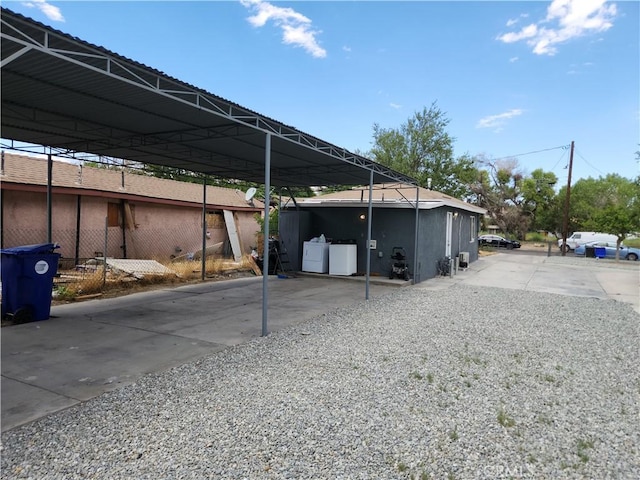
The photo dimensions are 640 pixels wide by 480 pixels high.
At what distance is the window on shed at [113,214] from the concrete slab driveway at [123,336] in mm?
5240

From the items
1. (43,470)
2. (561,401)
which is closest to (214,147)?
(43,470)

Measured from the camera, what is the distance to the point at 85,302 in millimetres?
7539

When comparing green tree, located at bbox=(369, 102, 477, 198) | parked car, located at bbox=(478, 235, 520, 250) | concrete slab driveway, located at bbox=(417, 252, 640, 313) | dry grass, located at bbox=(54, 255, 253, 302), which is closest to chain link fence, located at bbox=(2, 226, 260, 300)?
dry grass, located at bbox=(54, 255, 253, 302)

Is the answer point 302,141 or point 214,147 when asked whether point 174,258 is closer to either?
point 214,147

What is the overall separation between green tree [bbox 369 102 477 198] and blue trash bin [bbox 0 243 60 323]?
2655 centimetres

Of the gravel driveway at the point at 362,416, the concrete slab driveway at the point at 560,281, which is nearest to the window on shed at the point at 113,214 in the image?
the gravel driveway at the point at 362,416

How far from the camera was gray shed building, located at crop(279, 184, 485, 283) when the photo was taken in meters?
11.4

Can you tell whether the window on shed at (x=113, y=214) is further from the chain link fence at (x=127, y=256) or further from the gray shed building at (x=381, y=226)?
the gray shed building at (x=381, y=226)

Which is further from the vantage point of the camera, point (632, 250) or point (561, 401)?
point (632, 250)

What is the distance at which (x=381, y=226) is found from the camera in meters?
11.8

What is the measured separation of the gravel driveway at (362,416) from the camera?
8.18 feet

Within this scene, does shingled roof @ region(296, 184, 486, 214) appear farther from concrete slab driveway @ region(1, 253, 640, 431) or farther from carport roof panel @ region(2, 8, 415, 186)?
concrete slab driveway @ region(1, 253, 640, 431)

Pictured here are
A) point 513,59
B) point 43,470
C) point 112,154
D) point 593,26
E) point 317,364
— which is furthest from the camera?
point 513,59

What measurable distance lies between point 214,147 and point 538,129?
31.7 meters
